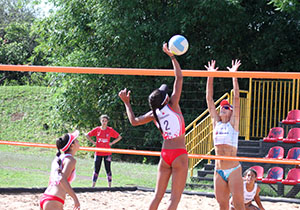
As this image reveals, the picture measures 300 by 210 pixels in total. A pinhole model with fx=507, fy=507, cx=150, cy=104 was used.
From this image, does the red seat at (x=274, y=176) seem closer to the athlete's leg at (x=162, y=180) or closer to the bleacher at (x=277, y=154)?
the bleacher at (x=277, y=154)

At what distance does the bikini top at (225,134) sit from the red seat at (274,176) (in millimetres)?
4949

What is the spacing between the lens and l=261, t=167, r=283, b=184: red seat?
34.9 feet

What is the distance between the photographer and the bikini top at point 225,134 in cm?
595

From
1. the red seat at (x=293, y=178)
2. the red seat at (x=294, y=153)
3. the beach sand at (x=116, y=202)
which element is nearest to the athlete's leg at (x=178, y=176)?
the beach sand at (x=116, y=202)

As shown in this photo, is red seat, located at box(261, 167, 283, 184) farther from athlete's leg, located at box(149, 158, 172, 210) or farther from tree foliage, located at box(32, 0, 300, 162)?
athlete's leg, located at box(149, 158, 172, 210)

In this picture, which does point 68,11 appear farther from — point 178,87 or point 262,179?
point 178,87

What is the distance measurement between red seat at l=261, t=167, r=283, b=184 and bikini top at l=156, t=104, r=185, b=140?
5.86m

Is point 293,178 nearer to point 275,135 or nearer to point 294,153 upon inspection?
point 294,153

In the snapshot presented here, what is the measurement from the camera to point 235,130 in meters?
5.95

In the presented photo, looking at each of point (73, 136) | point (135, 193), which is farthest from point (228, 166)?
point (135, 193)

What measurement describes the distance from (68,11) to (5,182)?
8536mm

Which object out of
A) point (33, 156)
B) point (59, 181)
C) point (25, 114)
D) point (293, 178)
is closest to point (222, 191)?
point (59, 181)

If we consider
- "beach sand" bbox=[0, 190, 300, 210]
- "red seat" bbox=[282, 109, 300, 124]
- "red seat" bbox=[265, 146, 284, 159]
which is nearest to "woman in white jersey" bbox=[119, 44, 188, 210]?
"beach sand" bbox=[0, 190, 300, 210]

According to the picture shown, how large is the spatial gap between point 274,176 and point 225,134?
209 inches
